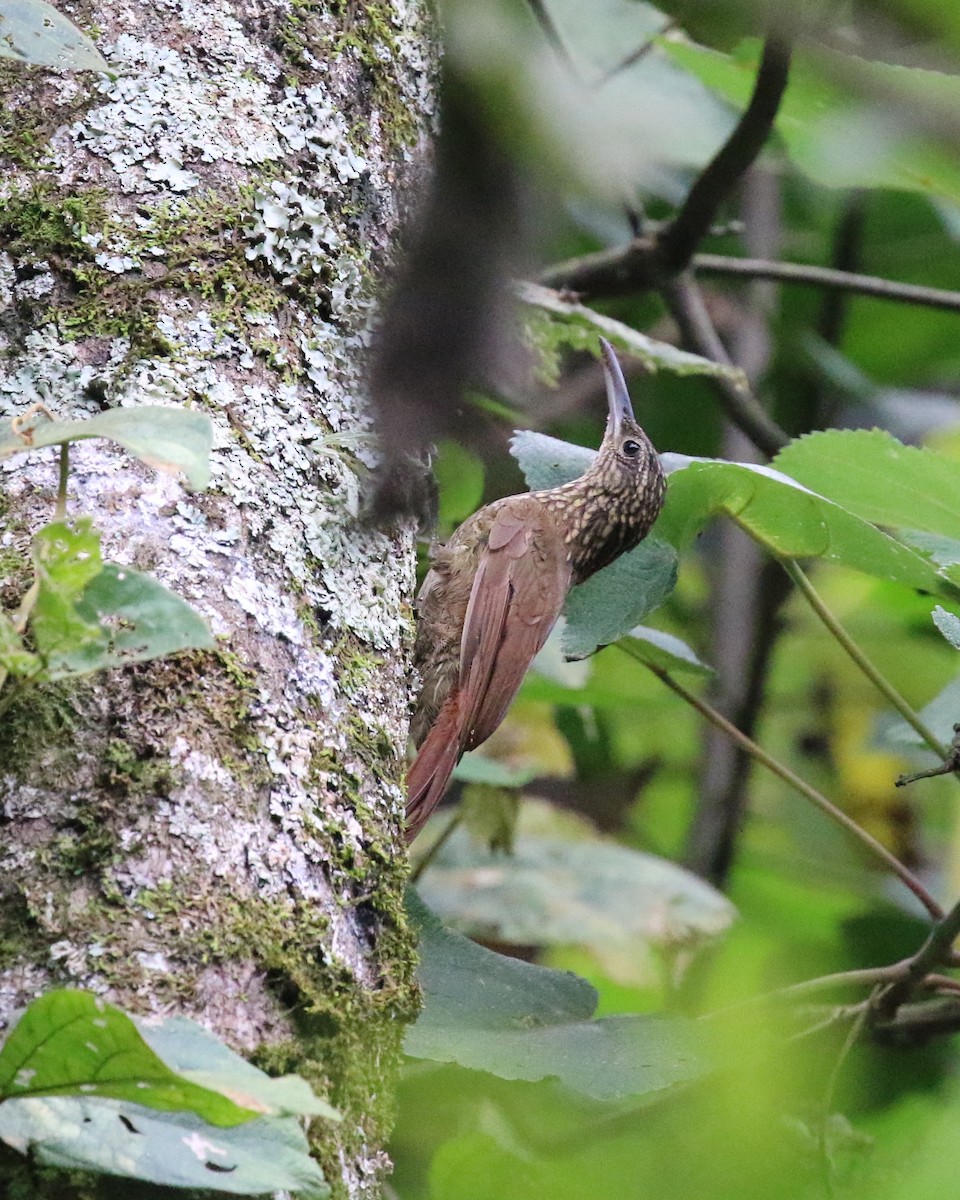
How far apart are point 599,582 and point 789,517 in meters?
0.35

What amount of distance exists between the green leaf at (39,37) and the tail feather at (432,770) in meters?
1.54

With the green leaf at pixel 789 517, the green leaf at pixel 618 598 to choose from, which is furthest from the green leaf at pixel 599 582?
the green leaf at pixel 789 517

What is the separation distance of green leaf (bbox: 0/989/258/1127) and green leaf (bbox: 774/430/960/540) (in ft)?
4.92

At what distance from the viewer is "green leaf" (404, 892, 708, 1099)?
1.83 meters

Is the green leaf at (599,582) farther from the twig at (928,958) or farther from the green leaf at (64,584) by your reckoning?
the green leaf at (64,584)

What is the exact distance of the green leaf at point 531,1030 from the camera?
1.83 m

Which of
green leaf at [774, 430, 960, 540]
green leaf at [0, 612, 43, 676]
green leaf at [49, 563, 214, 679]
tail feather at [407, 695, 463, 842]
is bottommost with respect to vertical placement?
tail feather at [407, 695, 463, 842]

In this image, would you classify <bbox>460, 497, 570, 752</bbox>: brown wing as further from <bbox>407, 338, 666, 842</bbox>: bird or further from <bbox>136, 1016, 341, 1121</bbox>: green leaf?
<bbox>136, 1016, 341, 1121</bbox>: green leaf

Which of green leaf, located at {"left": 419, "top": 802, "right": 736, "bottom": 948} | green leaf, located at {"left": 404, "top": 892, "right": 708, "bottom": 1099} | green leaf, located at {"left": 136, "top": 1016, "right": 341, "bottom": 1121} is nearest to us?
green leaf, located at {"left": 136, "top": 1016, "right": 341, "bottom": 1121}

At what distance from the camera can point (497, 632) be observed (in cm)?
306

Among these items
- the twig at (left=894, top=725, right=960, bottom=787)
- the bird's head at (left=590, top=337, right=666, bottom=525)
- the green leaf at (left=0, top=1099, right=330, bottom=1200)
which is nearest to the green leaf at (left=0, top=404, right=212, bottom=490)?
the green leaf at (left=0, top=1099, right=330, bottom=1200)

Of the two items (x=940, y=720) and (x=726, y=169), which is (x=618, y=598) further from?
(x=726, y=169)

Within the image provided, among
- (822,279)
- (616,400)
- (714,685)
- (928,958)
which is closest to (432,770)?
(928,958)

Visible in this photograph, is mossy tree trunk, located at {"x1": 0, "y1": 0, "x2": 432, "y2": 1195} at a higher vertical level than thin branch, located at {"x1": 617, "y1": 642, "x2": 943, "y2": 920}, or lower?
higher
